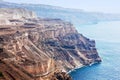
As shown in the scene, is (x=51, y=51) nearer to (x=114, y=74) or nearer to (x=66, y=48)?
(x=66, y=48)

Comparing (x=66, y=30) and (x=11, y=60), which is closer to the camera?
(x=11, y=60)

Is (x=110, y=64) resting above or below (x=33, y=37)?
below

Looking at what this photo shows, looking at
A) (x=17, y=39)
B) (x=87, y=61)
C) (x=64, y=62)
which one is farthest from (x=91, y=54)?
(x=17, y=39)

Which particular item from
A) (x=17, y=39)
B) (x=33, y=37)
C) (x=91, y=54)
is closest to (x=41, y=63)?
(x=17, y=39)

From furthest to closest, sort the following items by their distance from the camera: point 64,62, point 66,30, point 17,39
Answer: point 66,30, point 64,62, point 17,39

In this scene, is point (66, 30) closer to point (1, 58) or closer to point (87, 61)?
point (87, 61)

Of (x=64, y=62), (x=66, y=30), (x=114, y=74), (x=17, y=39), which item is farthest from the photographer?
(x=66, y=30)
